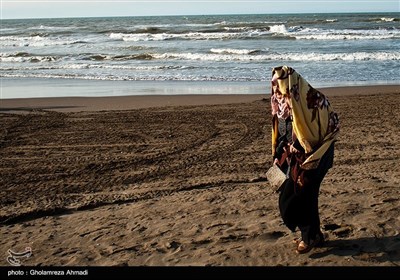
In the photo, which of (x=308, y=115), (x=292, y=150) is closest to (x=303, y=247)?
(x=292, y=150)

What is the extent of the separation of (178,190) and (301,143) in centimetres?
261

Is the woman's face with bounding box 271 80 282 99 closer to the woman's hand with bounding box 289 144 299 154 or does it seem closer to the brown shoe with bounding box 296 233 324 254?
the woman's hand with bounding box 289 144 299 154

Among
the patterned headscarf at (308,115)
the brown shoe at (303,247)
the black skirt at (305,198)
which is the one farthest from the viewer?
the brown shoe at (303,247)

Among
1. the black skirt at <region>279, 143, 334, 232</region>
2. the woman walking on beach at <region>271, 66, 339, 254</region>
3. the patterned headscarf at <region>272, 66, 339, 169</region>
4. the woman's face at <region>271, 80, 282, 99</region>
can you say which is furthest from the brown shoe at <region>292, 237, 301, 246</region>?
the woman's face at <region>271, 80, 282, 99</region>

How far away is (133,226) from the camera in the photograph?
15.6 feet

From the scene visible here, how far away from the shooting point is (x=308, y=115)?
355 cm

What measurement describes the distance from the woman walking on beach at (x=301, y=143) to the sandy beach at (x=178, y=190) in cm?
29

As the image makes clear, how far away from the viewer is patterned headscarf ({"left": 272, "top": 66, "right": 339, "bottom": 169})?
139 inches

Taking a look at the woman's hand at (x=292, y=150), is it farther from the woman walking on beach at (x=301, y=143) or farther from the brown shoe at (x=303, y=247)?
the brown shoe at (x=303, y=247)

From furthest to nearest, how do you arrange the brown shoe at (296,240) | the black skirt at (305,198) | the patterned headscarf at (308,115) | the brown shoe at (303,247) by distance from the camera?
the brown shoe at (296,240) → the brown shoe at (303,247) → the black skirt at (305,198) → the patterned headscarf at (308,115)

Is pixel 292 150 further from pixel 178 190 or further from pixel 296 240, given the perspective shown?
pixel 178 190

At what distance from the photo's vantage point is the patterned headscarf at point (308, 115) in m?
3.53

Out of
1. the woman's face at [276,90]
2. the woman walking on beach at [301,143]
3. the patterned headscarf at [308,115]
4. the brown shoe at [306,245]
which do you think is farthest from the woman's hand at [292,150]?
the brown shoe at [306,245]

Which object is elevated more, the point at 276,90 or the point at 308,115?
the point at 276,90
